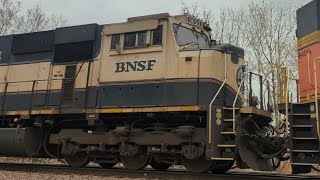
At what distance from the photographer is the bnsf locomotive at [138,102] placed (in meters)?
8.80

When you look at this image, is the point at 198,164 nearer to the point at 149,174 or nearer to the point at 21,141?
the point at 149,174

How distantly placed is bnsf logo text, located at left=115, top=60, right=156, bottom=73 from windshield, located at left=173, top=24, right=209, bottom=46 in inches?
35.2

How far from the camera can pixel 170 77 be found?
9.49 meters

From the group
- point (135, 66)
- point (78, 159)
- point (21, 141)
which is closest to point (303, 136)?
point (135, 66)

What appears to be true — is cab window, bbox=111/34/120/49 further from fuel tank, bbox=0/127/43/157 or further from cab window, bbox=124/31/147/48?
fuel tank, bbox=0/127/43/157

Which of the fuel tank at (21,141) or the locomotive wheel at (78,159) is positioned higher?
the fuel tank at (21,141)

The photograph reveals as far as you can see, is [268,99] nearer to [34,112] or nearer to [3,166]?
[34,112]

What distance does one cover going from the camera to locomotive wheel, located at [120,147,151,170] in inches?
386

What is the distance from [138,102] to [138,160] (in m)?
1.52

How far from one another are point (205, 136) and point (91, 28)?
4763 mm

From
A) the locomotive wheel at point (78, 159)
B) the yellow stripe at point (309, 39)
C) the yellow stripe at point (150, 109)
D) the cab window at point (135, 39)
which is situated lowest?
the locomotive wheel at point (78, 159)

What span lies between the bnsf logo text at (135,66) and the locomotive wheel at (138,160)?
2039 millimetres

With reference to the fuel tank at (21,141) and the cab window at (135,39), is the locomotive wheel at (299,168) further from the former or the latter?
the fuel tank at (21,141)

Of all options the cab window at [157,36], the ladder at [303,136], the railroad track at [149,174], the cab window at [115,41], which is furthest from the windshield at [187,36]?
the ladder at [303,136]
